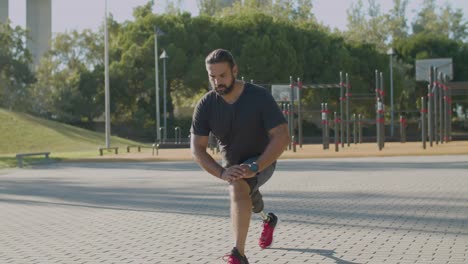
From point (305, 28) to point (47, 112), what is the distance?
20.9m

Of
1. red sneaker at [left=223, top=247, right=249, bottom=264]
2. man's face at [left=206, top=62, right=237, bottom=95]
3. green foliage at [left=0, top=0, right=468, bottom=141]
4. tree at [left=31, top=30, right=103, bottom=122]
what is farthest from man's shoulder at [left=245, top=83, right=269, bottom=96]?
tree at [left=31, top=30, right=103, bottom=122]

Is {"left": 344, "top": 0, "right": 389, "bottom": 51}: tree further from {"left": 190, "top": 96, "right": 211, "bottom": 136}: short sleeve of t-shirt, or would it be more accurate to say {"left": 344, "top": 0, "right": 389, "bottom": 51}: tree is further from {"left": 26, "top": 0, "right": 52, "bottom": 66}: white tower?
{"left": 190, "top": 96, "right": 211, "bottom": 136}: short sleeve of t-shirt

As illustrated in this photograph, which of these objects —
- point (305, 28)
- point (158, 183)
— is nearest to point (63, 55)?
point (305, 28)

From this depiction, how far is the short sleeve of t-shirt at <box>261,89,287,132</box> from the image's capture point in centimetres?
628

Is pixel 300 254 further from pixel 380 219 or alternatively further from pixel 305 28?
pixel 305 28

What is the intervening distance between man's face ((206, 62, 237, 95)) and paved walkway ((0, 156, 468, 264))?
1.68 metres

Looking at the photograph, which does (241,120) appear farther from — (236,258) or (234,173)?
(236,258)

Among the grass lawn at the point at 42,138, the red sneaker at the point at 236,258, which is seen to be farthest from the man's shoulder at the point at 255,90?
the grass lawn at the point at 42,138

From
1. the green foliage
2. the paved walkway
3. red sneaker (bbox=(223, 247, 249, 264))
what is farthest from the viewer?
the green foliage

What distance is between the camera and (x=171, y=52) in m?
57.7

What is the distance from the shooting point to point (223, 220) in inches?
402

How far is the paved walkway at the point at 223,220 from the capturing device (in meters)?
7.45

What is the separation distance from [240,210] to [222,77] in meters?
1.01

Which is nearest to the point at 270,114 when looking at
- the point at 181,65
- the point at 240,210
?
the point at 240,210
